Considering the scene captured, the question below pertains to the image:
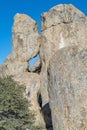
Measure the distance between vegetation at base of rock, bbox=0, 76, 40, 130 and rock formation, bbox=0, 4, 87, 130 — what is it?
4.62m

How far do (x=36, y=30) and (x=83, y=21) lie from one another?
360 inches

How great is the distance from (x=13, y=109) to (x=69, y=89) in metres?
11.4

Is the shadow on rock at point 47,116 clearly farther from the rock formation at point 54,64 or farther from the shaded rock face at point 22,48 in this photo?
the shaded rock face at point 22,48

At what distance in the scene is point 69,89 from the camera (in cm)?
3036

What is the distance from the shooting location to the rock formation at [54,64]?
1187 inches

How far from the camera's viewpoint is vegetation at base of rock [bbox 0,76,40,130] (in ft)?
129

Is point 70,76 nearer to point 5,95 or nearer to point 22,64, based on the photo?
point 5,95

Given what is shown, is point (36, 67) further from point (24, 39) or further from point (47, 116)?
point (47, 116)

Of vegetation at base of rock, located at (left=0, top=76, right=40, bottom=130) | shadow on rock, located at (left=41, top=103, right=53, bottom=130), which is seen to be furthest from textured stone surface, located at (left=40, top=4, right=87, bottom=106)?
vegetation at base of rock, located at (left=0, top=76, right=40, bottom=130)

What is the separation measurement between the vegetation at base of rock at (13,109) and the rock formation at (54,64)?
182 inches

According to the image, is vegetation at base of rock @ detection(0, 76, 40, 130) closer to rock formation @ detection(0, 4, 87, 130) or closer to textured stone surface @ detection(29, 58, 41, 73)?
rock formation @ detection(0, 4, 87, 130)

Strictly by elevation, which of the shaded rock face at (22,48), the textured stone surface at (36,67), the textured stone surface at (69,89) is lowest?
the textured stone surface at (69,89)

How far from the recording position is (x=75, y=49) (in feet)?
102

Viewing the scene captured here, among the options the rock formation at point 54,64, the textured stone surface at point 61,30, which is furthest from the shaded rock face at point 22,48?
the textured stone surface at point 61,30
